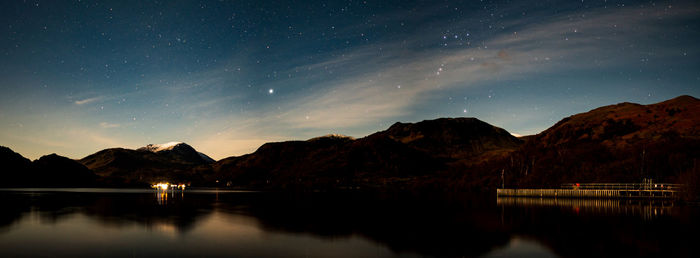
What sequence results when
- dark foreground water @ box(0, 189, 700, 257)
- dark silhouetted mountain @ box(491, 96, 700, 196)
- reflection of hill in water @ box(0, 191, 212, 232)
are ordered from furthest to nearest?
dark silhouetted mountain @ box(491, 96, 700, 196)
reflection of hill in water @ box(0, 191, 212, 232)
dark foreground water @ box(0, 189, 700, 257)

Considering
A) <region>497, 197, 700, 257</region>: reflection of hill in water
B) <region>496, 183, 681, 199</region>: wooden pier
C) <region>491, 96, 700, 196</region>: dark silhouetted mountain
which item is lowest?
<region>496, 183, 681, 199</region>: wooden pier

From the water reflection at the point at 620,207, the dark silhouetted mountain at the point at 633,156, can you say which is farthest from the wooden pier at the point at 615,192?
the water reflection at the point at 620,207

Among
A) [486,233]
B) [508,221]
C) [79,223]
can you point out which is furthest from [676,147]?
[79,223]

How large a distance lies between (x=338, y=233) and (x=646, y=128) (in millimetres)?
186228

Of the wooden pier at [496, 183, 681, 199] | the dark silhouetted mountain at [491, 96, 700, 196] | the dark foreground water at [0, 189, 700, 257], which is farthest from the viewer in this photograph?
the dark silhouetted mountain at [491, 96, 700, 196]

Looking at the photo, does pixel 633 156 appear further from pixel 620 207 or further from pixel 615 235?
pixel 615 235

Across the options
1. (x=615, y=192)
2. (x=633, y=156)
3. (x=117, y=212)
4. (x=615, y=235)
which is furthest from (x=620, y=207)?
(x=633, y=156)

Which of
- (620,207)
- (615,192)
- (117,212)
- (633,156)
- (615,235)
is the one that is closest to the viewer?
(615,235)

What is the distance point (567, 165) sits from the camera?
511 ft

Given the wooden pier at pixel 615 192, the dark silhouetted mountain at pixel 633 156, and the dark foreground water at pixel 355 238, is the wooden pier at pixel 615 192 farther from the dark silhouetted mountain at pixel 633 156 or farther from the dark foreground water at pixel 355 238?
the dark foreground water at pixel 355 238

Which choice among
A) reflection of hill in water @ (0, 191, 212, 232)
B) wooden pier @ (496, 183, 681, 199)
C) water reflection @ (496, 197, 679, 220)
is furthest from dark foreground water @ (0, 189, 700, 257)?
wooden pier @ (496, 183, 681, 199)

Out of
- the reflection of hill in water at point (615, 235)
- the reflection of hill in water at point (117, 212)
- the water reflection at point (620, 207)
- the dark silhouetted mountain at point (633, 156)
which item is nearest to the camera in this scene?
the reflection of hill in water at point (615, 235)

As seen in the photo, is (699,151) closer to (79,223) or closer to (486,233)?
(486,233)

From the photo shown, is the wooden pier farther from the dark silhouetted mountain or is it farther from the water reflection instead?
the water reflection
